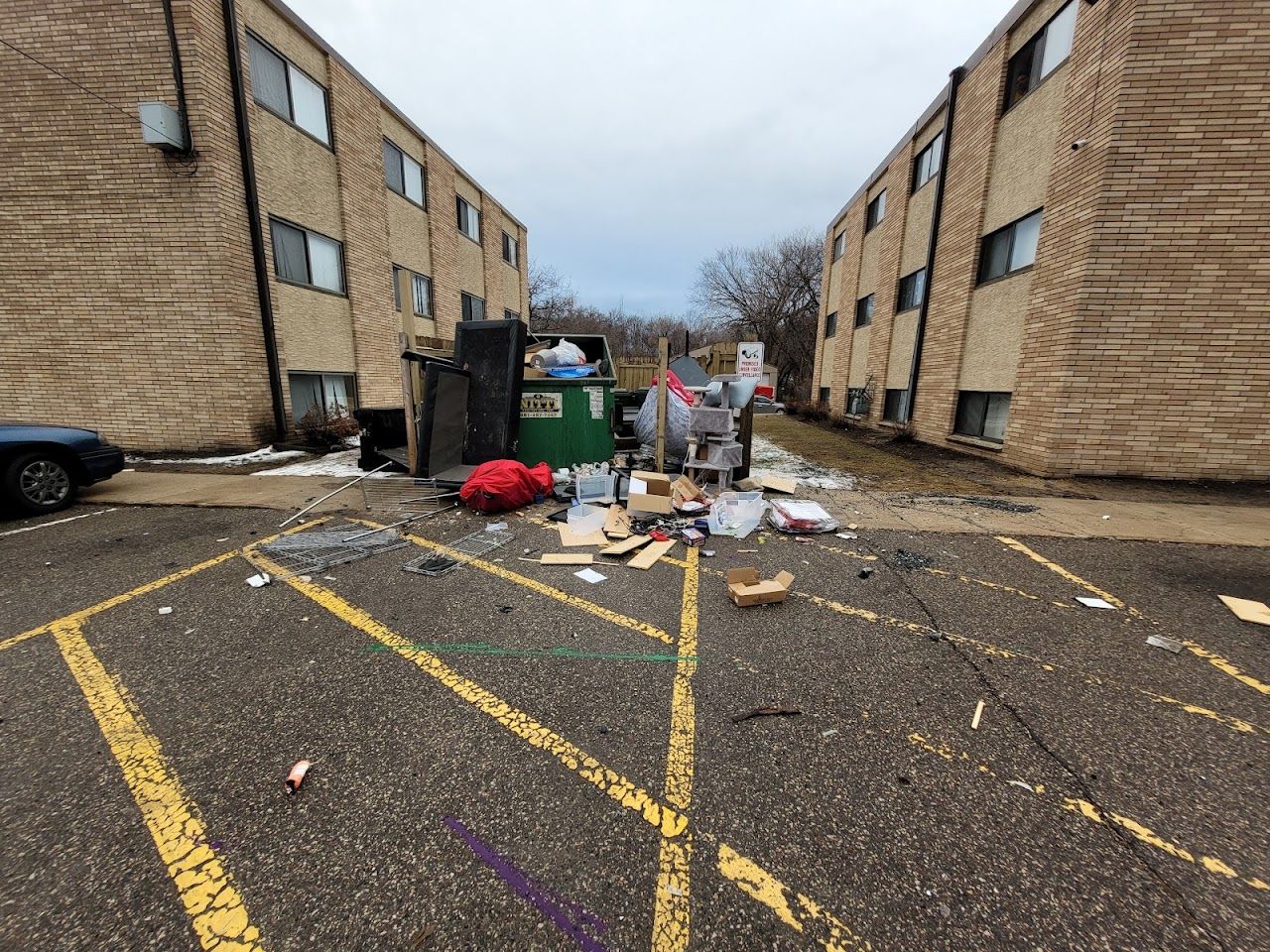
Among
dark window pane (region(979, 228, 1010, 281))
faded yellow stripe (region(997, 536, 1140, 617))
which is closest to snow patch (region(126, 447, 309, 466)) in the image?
faded yellow stripe (region(997, 536, 1140, 617))

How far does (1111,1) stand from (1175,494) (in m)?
7.02

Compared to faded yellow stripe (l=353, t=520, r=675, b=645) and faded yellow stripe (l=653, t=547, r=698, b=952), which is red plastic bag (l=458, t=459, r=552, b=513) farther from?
faded yellow stripe (l=653, t=547, r=698, b=952)

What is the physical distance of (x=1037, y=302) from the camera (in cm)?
809

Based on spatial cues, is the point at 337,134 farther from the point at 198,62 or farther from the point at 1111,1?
the point at 1111,1

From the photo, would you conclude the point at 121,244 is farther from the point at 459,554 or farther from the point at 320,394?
the point at 459,554

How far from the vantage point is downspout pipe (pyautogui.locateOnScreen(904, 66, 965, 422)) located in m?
11.1

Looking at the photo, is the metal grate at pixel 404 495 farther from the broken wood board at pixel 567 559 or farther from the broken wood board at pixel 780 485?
the broken wood board at pixel 780 485

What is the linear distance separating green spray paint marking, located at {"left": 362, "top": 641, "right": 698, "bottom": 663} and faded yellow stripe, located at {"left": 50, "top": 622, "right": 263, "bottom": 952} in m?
1.00

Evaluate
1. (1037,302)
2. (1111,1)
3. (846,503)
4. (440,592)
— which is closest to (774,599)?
(440,592)

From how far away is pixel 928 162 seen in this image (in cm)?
1260

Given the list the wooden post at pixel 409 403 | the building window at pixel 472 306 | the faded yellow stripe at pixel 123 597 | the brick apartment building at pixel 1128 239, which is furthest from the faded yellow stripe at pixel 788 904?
the building window at pixel 472 306

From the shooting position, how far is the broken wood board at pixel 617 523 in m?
5.02

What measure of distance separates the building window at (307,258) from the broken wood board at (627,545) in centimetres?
966

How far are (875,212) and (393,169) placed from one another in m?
14.8
